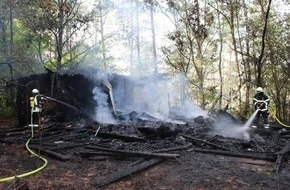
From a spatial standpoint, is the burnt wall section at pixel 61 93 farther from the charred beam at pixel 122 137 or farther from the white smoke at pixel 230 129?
the white smoke at pixel 230 129

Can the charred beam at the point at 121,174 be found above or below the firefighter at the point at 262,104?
below

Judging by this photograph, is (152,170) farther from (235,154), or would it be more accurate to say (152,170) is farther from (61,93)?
(61,93)

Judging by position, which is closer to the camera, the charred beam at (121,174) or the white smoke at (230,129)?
the charred beam at (121,174)

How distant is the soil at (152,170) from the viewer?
19.2ft

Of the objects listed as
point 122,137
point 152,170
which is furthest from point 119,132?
point 152,170

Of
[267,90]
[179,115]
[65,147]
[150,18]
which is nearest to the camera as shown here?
[65,147]

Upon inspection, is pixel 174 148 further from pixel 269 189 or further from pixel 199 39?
pixel 199 39

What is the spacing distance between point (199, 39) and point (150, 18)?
1402cm

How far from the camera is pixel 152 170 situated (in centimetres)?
695

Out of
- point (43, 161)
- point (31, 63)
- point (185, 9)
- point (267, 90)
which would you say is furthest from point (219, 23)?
point (43, 161)

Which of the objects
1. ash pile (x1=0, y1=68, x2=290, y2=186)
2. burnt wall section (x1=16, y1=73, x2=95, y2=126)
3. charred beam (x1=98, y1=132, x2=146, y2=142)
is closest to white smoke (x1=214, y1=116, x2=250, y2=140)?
ash pile (x1=0, y1=68, x2=290, y2=186)

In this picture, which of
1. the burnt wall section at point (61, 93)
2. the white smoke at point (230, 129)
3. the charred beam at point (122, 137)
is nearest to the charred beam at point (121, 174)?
the charred beam at point (122, 137)

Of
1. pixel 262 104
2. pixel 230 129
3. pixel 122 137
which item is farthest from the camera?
pixel 262 104

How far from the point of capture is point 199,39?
23516 mm
